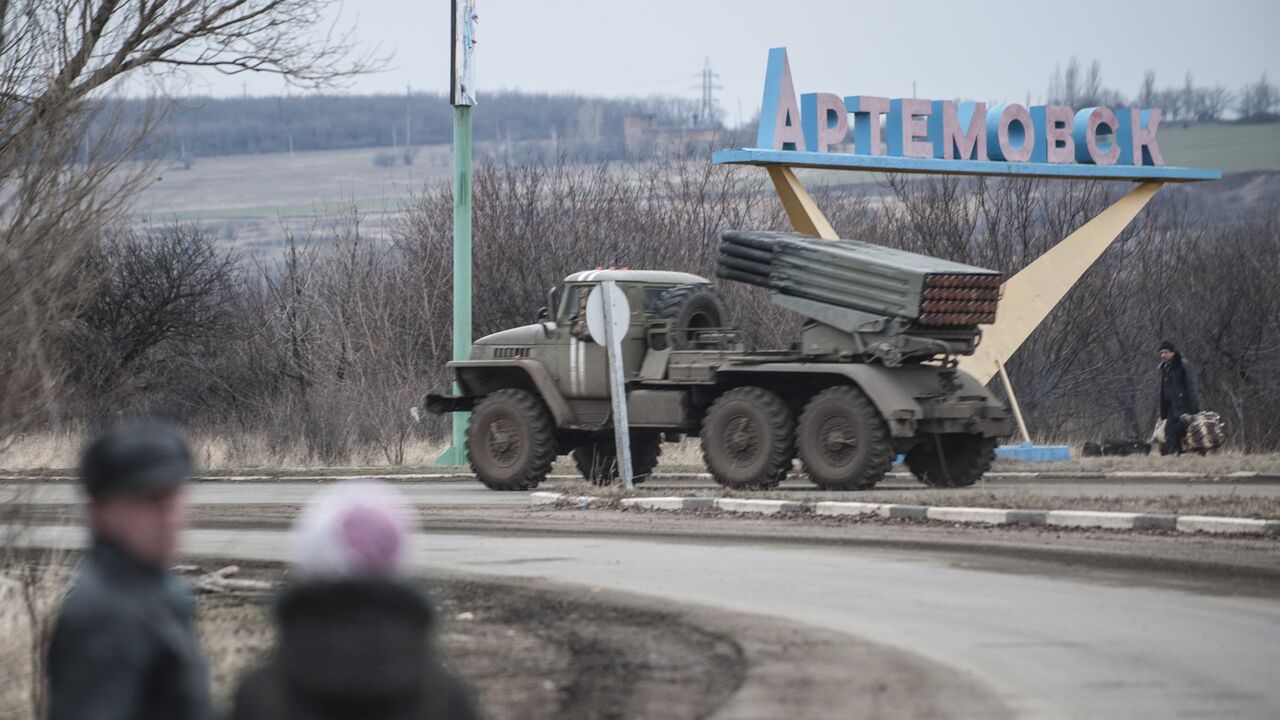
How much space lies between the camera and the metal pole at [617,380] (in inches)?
763

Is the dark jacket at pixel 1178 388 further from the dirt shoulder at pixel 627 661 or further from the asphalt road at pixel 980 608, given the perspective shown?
the dirt shoulder at pixel 627 661

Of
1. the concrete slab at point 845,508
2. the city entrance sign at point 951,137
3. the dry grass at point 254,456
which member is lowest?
the dry grass at point 254,456

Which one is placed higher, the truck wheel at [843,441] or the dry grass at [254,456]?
the truck wheel at [843,441]

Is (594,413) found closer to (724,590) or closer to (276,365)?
(724,590)

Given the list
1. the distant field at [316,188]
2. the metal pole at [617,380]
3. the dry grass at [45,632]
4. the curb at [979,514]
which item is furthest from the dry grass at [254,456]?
the distant field at [316,188]

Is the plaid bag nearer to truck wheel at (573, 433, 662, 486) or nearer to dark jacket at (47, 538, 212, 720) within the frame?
truck wheel at (573, 433, 662, 486)

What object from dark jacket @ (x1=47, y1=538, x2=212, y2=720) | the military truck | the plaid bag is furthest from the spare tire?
dark jacket @ (x1=47, y1=538, x2=212, y2=720)

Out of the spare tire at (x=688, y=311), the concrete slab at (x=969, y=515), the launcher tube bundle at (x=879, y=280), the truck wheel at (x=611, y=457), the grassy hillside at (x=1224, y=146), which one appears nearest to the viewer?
the concrete slab at (x=969, y=515)

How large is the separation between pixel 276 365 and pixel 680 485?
19.8 meters

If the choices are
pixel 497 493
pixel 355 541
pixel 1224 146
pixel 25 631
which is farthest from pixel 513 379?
pixel 1224 146

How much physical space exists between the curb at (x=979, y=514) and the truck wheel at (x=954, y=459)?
11.6ft

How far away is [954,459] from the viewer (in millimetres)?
21000

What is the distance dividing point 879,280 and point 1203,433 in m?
8.68

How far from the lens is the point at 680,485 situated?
73.7 ft
